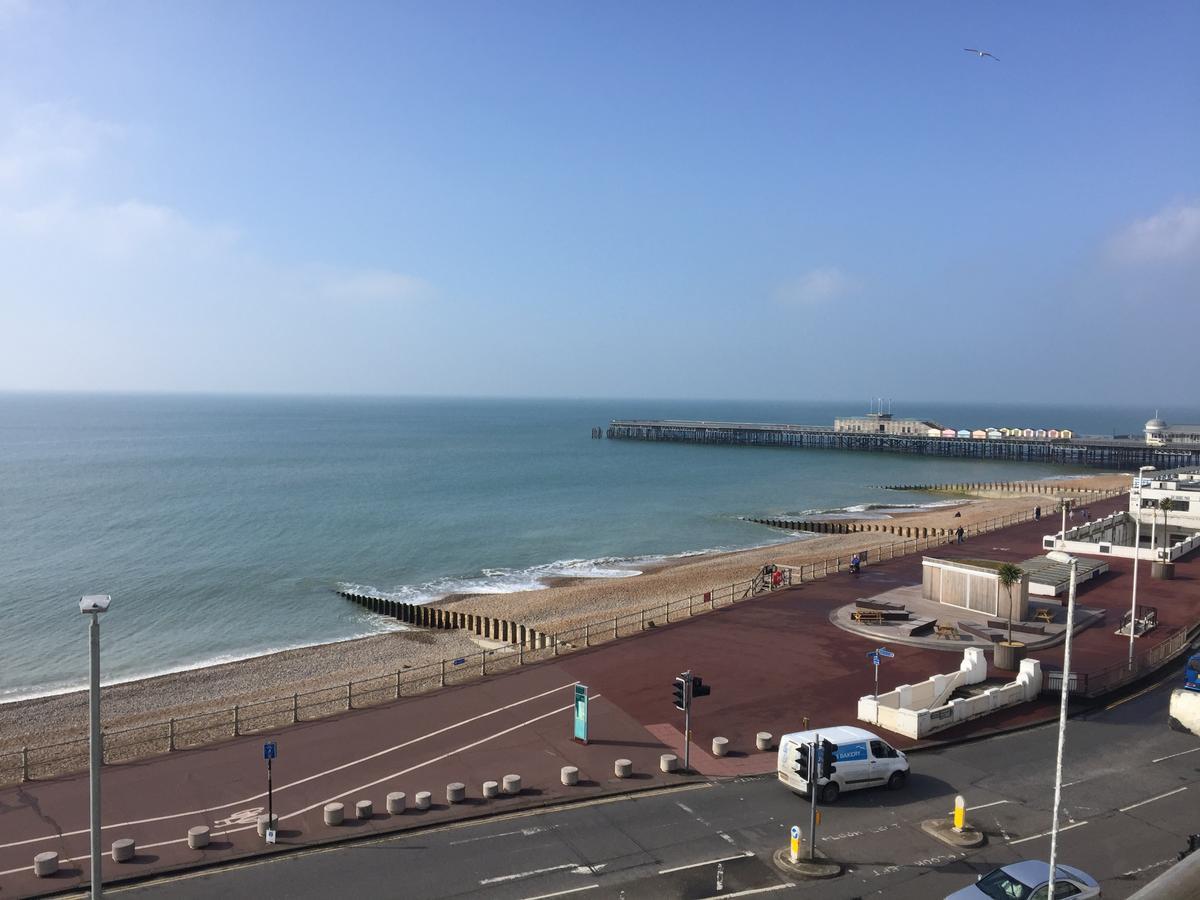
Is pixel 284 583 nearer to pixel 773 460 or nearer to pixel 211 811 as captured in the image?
pixel 211 811

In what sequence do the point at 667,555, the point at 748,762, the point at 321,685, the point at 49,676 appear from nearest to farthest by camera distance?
1. the point at 748,762
2. the point at 321,685
3. the point at 49,676
4. the point at 667,555

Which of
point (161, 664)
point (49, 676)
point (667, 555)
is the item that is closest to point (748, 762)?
point (161, 664)

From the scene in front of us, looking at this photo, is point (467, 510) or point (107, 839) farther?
point (467, 510)

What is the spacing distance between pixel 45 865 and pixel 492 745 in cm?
964

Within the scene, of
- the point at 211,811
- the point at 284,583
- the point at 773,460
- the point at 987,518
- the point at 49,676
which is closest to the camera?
the point at 211,811

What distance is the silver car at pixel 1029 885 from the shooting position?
1283cm

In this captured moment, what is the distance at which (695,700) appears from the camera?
977 inches

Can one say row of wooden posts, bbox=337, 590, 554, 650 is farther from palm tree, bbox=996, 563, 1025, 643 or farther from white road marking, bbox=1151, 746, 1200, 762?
white road marking, bbox=1151, 746, 1200, 762

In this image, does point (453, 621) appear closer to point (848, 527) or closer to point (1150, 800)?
point (1150, 800)

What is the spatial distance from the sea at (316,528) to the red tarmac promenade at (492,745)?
20.4 m

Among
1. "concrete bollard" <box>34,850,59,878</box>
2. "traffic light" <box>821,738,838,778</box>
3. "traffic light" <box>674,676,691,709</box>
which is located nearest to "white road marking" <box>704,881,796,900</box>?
"traffic light" <box>821,738,838,778</box>

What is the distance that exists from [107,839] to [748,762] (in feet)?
46.2

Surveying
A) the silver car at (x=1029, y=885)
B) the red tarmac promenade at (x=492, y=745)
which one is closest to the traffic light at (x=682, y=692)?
the red tarmac promenade at (x=492, y=745)

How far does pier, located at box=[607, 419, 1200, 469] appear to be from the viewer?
426 feet
